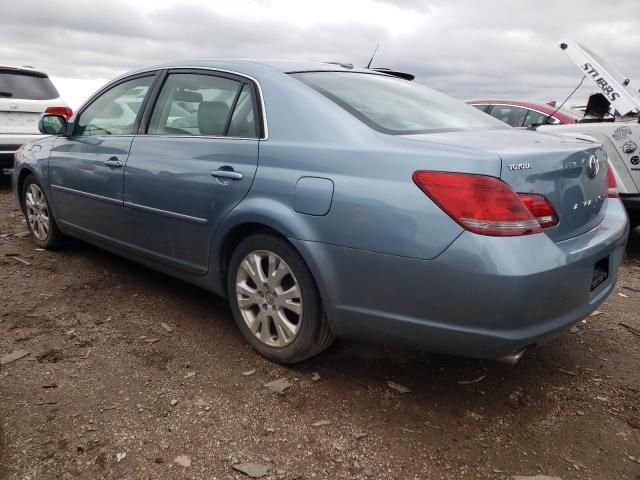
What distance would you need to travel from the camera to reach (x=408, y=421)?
2416mm

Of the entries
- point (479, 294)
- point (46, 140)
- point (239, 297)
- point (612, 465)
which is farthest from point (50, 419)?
point (46, 140)

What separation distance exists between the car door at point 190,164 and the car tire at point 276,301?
25cm

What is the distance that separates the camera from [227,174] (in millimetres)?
2820

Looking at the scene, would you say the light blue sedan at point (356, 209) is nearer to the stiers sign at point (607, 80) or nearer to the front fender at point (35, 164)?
the front fender at point (35, 164)

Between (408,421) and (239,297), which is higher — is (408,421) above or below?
below

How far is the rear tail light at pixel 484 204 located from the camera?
6.75 feet

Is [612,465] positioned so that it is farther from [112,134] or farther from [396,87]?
[112,134]

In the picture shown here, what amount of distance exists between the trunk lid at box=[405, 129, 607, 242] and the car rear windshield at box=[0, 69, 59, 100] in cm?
693

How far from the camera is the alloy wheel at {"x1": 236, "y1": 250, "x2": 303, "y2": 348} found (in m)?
2.68

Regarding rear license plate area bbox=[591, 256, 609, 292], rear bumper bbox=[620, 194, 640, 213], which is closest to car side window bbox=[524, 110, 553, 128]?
rear bumper bbox=[620, 194, 640, 213]

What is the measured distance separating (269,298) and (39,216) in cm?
295

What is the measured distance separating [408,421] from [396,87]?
185cm

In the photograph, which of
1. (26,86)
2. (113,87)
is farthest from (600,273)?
(26,86)

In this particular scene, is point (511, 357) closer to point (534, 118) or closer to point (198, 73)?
point (198, 73)
